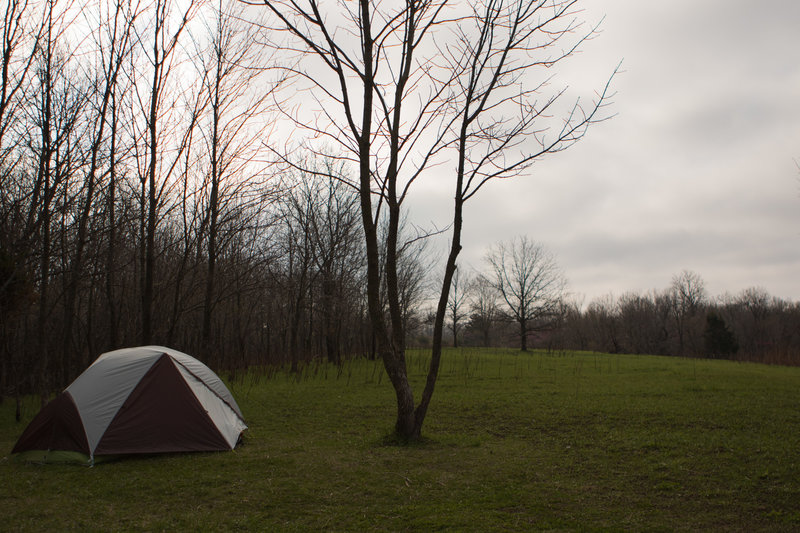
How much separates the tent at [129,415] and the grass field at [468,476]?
0.25m

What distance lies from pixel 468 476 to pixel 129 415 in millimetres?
4921

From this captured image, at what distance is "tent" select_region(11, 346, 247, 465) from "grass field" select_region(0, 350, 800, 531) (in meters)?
0.25

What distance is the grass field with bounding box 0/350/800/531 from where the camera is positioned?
4.44 m

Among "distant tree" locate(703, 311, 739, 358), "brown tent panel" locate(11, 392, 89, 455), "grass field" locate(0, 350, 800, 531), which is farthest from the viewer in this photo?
"distant tree" locate(703, 311, 739, 358)

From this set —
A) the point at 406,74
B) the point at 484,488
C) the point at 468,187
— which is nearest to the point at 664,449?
the point at 484,488

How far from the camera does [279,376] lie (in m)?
18.3

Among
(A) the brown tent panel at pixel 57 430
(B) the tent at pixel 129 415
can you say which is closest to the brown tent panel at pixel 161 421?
(B) the tent at pixel 129 415

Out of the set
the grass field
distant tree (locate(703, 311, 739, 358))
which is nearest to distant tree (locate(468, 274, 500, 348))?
distant tree (locate(703, 311, 739, 358))

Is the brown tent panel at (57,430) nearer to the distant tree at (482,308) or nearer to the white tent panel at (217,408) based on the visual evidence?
the white tent panel at (217,408)

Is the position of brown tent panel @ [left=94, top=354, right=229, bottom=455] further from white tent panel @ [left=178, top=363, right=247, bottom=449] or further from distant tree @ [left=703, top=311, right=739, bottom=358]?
distant tree @ [left=703, top=311, right=739, bottom=358]

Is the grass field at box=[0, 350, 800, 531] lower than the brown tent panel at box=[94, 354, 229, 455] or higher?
lower

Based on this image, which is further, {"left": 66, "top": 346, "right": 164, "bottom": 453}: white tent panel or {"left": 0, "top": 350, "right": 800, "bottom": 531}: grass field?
{"left": 66, "top": 346, "right": 164, "bottom": 453}: white tent panel

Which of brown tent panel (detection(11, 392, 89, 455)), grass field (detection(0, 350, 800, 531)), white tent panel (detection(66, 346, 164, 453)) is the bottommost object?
grass field (detection(0, 350, 800, 531))

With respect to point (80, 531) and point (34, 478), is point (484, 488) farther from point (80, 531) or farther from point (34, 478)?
point (34, 478)
